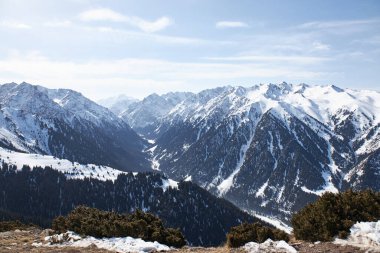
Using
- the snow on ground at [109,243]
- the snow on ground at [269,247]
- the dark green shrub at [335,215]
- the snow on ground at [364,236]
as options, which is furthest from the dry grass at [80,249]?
the snow on ground at [109,243]

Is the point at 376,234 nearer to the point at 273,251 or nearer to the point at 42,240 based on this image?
the point at 273,251

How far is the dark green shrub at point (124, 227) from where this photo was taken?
4072cm

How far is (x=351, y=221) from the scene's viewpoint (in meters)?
31.6

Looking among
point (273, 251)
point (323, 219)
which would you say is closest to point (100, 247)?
point (273, 251)

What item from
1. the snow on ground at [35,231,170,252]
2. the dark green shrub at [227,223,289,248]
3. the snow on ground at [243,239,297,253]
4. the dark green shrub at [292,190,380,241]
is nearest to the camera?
the snow on ground at [243,239,297,253]

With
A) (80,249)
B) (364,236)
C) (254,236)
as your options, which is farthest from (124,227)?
(364,236)

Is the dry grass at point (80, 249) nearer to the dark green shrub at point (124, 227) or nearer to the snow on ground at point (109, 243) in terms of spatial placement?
the snow on ground at point (109, 243)

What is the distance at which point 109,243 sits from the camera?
39531mm

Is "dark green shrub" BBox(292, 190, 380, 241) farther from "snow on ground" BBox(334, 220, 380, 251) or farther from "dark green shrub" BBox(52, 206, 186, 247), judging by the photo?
"dark green shrub" BBox(52, 206, 186, 247)

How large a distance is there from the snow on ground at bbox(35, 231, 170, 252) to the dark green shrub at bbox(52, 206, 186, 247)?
0.91 m


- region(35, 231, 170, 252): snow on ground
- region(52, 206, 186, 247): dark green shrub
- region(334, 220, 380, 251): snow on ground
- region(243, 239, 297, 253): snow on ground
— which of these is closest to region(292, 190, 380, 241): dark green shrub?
region(334, 220, 380, 251): snow on ground

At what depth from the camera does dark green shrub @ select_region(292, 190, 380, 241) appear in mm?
31922

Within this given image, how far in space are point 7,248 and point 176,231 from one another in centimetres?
1572

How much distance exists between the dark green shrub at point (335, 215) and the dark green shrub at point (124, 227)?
483 inches
